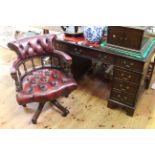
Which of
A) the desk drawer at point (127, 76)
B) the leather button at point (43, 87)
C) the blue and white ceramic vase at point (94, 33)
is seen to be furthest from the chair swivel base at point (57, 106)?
the blue and white ceramic vase at point (94, 33)

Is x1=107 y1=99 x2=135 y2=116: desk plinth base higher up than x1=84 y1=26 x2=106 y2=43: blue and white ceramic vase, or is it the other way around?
x1=84 y1=26 x2=106 y2=43: blue and white ceramic vase

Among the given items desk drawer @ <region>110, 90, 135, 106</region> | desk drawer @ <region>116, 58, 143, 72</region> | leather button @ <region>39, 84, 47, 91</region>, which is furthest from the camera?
desk drawer @ <region>110, 90, 135, 106</region>

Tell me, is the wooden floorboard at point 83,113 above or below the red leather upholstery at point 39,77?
below

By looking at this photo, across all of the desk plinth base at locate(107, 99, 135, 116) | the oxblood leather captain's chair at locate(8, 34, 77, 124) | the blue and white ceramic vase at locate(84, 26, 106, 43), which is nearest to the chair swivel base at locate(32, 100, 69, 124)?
the oxblood leather captain's chair at locate(8, 34, 77, 124)

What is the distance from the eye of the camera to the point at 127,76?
1851 millimetres

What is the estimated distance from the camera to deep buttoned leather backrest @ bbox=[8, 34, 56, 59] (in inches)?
75.1

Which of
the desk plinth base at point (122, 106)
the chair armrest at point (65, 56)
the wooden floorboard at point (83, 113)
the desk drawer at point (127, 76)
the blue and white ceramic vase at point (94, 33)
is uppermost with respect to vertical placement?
the blue and white ceramic vase at point (94, 33)

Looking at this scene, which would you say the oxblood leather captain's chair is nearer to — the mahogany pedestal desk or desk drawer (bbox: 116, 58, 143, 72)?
the mahogany pedestal desk

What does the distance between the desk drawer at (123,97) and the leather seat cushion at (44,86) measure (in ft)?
1.47

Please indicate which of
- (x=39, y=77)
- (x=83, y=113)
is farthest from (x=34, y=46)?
(x=83, y=113)

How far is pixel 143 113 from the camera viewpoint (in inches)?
83.4

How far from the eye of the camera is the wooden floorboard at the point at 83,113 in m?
2.00

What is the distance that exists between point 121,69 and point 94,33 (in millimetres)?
433

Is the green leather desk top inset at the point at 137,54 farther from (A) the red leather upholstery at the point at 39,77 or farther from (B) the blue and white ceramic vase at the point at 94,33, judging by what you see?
(A) the red leather upholstery at the point at 39,77
